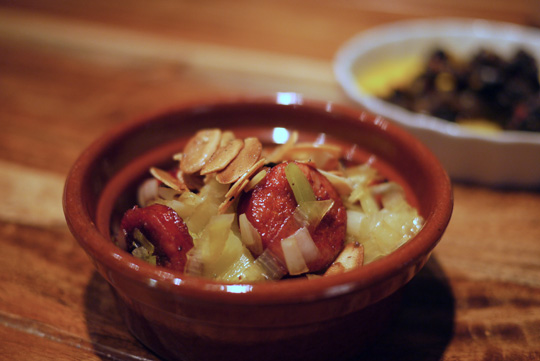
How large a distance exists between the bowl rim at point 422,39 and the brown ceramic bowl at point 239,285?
0.42 meters

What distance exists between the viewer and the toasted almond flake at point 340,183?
112cm

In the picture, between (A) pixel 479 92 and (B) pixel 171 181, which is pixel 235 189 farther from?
(A) pixel 479 92

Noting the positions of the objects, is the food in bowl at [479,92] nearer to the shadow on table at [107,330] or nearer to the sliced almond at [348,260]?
the sliced almond at [348,260]

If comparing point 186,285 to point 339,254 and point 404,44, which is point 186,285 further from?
point 404,44

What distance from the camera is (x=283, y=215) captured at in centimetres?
101

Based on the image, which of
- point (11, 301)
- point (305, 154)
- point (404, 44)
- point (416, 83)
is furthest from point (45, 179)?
point (404, 44)

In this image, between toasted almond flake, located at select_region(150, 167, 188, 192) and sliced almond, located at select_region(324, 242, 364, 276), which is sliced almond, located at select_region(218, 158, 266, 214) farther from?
sliced almond, located at select_region(324, 242, 364, 276)

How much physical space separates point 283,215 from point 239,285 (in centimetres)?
24

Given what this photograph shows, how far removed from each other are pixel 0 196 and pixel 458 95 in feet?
5.62

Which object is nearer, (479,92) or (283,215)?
(283,215)

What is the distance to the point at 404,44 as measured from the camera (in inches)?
97.6

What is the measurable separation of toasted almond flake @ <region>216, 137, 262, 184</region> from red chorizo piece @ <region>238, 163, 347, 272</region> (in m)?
0.04

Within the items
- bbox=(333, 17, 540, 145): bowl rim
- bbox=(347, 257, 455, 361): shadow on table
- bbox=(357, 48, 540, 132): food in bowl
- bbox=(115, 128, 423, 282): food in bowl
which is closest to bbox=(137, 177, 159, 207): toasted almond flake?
bbox=(115, 128, 423, 282): food in bowl

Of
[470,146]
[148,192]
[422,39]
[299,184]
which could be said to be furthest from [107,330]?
[422,39]
